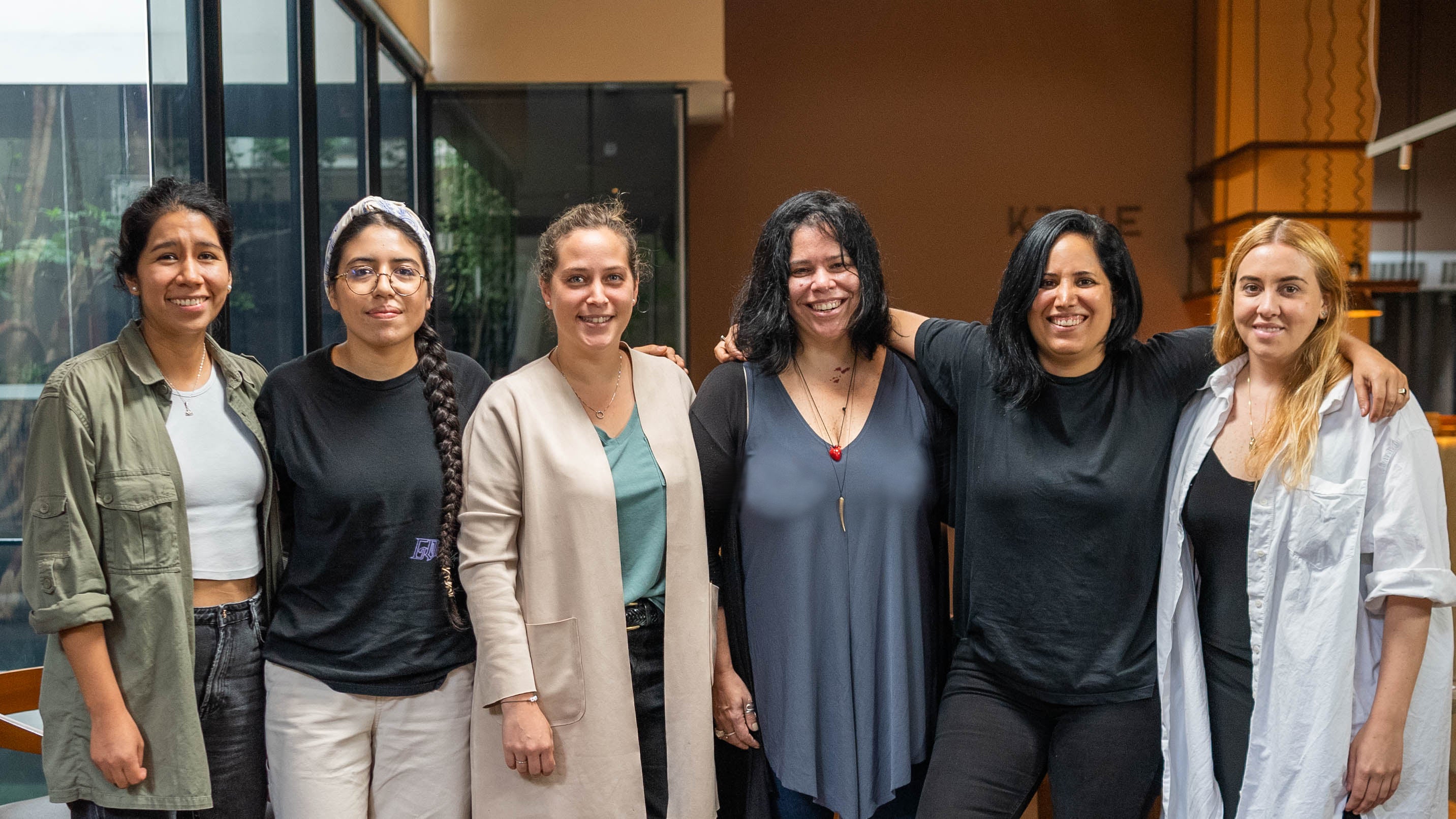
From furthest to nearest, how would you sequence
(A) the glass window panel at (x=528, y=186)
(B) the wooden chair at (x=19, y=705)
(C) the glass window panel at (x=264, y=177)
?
1. (A) the glass window panel at (x=528, y=186)
2. (C) the glass window panel at (x=264, y=177)
3. (B) the wooden chair at (x=19, y=705)

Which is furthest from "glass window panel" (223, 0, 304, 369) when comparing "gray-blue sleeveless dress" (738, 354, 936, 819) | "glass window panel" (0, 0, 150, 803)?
"gray-blue sleeveless dress" (738, 354, 936, 819)

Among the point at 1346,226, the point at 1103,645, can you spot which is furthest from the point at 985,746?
the point at 1346,226

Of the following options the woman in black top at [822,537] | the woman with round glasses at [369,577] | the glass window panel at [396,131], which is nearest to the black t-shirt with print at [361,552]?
→ the woman with round glasses at [369,577]

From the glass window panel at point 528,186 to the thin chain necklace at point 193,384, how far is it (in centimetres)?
360

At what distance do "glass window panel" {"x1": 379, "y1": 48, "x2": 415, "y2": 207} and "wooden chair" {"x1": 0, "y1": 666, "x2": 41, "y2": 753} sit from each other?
133 inches

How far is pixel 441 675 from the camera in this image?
6.48ft

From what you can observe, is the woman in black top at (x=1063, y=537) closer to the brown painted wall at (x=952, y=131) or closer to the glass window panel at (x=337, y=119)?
the glass window panel at (x=337, y=119)

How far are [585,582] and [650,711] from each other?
0.31 meters

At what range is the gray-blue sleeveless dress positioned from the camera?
201 centimetres

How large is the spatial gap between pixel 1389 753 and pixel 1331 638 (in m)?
0.22

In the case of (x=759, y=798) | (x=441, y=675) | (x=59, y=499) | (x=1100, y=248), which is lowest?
(x=759, y=798)

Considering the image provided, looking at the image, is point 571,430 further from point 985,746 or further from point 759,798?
point 985,746

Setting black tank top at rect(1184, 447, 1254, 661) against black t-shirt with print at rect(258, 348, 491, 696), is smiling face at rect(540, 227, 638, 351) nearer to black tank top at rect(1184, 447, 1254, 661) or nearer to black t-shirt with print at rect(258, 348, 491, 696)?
black t-shirt with print at rect(258, 348, 491, 696)

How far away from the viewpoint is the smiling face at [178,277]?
1.93m
